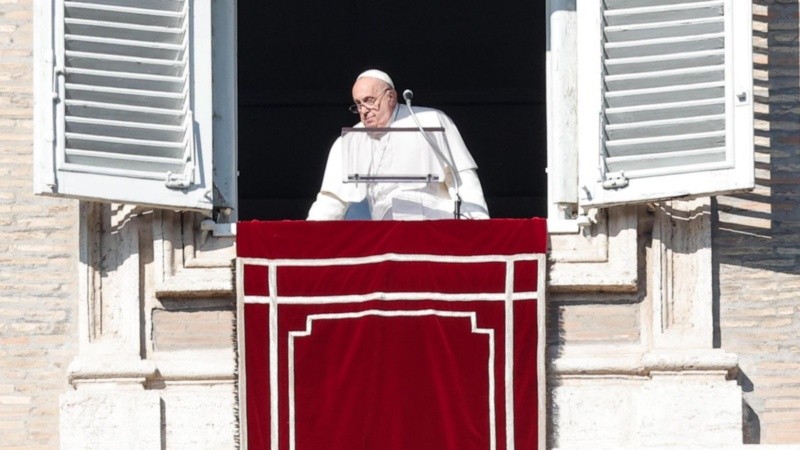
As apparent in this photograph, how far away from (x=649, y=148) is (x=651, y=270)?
0.45 metres

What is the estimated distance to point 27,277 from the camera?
34.4 ft

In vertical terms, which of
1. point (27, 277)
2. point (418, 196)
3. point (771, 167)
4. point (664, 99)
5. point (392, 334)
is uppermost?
point (664, 99)

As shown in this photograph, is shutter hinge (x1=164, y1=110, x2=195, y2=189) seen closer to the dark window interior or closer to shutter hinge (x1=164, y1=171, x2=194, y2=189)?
shutter hinge (x1=164, y1=171, x2=194, y2=189)

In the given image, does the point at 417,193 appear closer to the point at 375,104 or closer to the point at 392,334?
the point at 375,104

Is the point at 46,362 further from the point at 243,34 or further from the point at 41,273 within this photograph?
the point at 243,34

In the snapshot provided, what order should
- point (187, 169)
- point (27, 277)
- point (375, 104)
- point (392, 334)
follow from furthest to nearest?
point (375, 104) < point (27, 277) < point (187, 169) < point (392, 334)

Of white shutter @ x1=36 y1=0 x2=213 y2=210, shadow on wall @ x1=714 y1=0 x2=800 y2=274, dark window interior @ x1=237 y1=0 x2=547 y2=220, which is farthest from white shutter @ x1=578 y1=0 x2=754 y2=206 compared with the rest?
dark window interior @ x1=237 y1=0 x2=547 y2=220

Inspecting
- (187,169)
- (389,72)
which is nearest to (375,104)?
(187,169)

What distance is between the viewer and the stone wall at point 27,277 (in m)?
10.4

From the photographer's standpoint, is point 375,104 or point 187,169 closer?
point 187,169

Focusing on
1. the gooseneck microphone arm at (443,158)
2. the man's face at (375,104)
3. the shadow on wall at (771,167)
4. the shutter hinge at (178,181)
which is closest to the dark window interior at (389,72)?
the man's face at (375,104)

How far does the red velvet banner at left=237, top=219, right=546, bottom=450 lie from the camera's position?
33.1 feet

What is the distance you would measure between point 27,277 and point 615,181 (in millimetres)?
2211

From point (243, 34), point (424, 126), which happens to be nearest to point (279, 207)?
point (243, 34)
